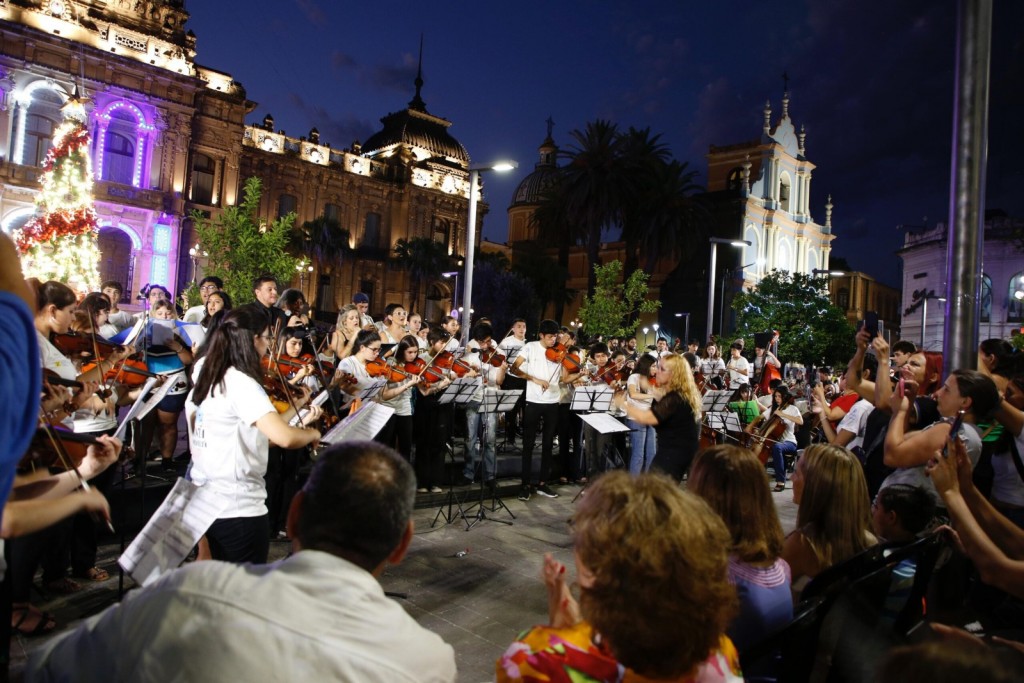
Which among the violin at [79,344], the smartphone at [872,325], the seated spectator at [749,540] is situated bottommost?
the seated spectator at [749,540]

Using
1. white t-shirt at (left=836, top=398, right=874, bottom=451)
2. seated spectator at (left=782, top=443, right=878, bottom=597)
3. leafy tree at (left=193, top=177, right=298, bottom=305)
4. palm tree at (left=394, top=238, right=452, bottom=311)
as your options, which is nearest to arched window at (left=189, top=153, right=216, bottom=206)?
leafy tree at (left=193, top=177, right=298, bottom=305)

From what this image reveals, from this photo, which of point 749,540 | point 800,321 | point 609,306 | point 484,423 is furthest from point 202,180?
point 749,540

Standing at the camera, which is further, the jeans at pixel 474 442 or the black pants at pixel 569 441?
the black pants at pixel 569 441

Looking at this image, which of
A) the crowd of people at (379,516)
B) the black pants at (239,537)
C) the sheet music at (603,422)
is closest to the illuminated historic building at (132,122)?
the crowd of people at (379,516)

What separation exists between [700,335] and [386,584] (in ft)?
151

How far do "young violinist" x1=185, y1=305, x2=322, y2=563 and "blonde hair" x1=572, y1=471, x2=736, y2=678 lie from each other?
7.46ft

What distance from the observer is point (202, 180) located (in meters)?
40.2

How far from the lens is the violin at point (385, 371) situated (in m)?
7.81

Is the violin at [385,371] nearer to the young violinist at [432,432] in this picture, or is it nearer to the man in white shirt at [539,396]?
the young violinist at [432,432]

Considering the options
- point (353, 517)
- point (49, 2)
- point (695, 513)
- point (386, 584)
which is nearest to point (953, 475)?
point (695, 513)

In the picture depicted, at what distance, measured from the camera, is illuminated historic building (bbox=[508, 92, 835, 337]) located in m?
48.6

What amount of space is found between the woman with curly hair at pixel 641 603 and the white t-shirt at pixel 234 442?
2.38 meters

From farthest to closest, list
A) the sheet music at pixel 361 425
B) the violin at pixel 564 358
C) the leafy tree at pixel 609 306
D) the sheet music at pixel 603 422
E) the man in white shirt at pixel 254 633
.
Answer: the leafy tree at pixel 609 306
the violin at pixel 564 358
the sheet music at pixel 603 422
the sheet music at pixel 361 425
the man in white shirt at pixel 254 633

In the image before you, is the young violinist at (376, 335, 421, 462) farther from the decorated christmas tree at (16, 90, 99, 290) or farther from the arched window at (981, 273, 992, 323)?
the arched window at (981, 273, 992, 323)
